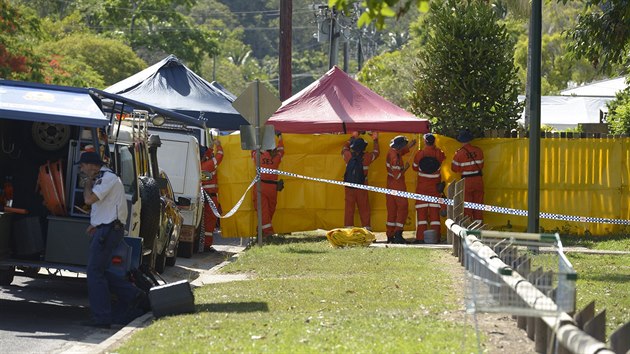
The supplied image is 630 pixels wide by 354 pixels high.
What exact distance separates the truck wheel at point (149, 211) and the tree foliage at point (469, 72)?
880 centimetres

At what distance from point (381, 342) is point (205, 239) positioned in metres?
12.4

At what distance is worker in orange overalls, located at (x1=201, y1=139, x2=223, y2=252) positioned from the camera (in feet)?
76.2

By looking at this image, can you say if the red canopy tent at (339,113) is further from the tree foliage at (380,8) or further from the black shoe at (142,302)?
the tree foliage at (380,8)

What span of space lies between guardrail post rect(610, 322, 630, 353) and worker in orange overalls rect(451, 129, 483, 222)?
1418 cm

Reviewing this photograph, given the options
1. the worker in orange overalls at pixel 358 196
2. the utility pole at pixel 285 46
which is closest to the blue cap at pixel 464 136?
the worker in orange overalls at pixel 358 196

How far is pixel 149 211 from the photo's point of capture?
651 inches

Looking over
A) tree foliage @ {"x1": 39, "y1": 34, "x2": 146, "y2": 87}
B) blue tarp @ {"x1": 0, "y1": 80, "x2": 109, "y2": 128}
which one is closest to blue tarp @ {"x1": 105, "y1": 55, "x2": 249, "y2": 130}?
blue tarp @ {"x1": 0, "y1": 80, "x2": 109, "y2": 128}

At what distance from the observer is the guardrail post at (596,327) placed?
912 centimetres

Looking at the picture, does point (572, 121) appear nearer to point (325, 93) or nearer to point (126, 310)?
point (325, 93)

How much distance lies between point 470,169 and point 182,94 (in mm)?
8494

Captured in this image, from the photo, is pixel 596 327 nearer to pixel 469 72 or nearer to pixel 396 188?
pixel 396 188

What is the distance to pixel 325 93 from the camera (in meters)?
26.2

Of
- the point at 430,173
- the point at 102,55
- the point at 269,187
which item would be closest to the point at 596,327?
the point at 430,173

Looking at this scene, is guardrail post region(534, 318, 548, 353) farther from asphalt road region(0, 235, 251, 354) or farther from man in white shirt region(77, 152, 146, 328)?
man in white shirt region(77, 152, 146, 328)
